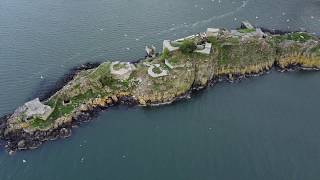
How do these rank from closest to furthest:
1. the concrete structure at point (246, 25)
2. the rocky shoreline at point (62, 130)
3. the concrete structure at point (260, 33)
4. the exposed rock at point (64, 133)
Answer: the rocky shoreline at point (62, 130)
the exposed rock at point (64, 133)
the concrete structure at point (260, 33)
the concrete structure at point (246, 25)

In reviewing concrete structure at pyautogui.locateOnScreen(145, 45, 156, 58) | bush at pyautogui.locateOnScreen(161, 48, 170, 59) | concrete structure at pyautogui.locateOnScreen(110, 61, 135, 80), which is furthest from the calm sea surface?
bush at pyautogui.locateOnScreen(161, 48, 170, 59)

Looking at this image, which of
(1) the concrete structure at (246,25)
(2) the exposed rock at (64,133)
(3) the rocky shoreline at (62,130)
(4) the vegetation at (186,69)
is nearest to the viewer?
(3) the rocky shoreline at (62,130)

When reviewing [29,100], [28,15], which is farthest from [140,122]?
[28,15]

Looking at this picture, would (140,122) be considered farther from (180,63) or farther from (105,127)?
(180,63)

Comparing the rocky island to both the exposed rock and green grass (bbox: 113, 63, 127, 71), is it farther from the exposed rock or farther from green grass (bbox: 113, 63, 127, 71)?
the exposed rock

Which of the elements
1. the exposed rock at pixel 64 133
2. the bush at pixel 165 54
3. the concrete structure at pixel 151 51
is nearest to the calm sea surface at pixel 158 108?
the exposed rock at pixel 64 133

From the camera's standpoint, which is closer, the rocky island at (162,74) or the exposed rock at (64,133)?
the exposed rock at (64,133)

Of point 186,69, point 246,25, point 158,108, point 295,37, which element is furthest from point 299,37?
point 158,108

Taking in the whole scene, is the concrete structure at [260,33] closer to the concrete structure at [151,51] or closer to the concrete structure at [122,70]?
the concrete structure at [151,51]
